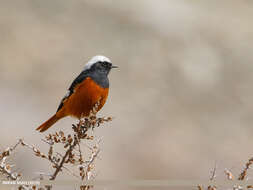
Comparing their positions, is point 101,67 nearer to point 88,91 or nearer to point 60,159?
point 88,91

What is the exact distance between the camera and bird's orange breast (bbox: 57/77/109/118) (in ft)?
21.3

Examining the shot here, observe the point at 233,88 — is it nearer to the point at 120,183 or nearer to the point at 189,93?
the point at 189,93

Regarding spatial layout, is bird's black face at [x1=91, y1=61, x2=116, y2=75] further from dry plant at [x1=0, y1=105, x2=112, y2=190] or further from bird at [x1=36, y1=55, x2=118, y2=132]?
dry plant at [x1=0, y1=105, x2=112, y2=190]

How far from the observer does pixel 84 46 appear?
69.8 feet

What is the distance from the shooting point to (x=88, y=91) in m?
6.56

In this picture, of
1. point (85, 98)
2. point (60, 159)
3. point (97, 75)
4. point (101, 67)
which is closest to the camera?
point (60, 159)

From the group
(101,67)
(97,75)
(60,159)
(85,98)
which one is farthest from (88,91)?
(60,159)

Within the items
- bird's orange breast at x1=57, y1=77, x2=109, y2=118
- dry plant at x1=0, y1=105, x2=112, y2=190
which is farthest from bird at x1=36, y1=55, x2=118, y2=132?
dry plant at x1=0, y1=105, x2=112, y2=190

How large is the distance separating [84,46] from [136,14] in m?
3.36

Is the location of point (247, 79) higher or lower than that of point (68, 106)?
higher

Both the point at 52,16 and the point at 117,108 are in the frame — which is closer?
the point at 117,108

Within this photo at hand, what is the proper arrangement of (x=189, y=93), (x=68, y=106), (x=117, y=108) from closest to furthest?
(x=68, y=106), (x=117, y=108), (x=189, y=93)

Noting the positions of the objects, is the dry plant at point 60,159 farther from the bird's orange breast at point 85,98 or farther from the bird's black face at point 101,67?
the bird's black face at point 101,67

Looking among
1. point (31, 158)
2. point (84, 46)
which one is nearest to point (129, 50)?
point (84, 46)
